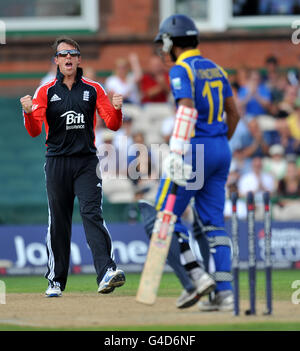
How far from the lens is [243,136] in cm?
1694

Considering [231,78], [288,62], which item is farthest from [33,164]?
[288,62]

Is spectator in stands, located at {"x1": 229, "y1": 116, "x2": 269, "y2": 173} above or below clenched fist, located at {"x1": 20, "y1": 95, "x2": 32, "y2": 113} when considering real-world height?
below

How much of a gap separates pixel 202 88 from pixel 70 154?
178 centimetres

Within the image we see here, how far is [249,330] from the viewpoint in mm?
7098

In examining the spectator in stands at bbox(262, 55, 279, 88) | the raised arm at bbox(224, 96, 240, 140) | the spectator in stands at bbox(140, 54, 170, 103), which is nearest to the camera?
the raised arm at bbox(224, 96, 240, 140)

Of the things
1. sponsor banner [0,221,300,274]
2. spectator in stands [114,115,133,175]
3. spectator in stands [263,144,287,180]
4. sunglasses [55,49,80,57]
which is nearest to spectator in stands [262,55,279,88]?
spectator in stands [263,144,287,180]

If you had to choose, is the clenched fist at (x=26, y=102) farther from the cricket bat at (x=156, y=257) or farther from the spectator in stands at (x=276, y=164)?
the spectator in stands at (x=276, y=164)

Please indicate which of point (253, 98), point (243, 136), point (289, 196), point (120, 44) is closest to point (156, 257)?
point (289, 196)

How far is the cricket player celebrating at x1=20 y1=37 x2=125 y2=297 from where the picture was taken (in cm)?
935

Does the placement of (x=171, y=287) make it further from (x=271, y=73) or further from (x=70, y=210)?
(x=271, y=73)

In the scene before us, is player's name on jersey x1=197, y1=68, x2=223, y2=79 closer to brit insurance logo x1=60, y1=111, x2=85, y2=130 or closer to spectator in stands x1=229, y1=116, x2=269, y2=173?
brit insurance logo x1=60, y1=111, x2=85, y2=130

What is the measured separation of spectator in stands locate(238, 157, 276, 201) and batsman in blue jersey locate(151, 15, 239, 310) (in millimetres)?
7481

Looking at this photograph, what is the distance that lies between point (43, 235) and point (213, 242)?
7212 mm
